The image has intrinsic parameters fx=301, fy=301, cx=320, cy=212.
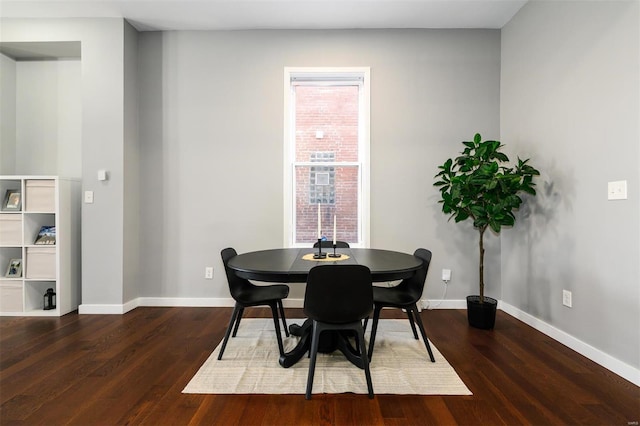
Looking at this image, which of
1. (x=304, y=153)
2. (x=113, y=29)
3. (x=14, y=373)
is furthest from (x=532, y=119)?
(x=14, y=373)

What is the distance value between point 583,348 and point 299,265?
2.29 metres

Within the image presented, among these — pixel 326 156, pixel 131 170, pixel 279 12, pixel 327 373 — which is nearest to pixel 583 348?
pixel 327 373

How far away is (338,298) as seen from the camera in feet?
5.71

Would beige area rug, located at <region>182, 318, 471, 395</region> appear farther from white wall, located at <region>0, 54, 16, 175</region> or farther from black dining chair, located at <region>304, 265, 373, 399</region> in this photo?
white wall, located at <region>0, 54, 16, 175</region>

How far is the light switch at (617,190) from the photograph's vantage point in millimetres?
2025

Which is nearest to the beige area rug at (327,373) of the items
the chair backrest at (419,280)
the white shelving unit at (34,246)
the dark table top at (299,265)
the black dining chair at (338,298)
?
the black dining chair at (338,298)

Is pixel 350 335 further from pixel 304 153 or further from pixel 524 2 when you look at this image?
pixel 524 2

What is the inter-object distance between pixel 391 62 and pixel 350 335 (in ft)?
9.57

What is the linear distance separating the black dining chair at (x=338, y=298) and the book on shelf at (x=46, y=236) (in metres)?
3.09

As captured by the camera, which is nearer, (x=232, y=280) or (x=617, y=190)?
(x=617, y=190)

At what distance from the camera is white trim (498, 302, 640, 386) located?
198 cm

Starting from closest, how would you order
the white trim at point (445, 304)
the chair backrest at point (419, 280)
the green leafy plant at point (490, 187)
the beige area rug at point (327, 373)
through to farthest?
the beige area rug at point (327, 373) → the chair backrest at point (419, 280) → the green leafy plant at point (490, 187) → the white trim at point (445, 304)

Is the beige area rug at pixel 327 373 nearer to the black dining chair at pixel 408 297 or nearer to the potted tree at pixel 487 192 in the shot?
the black dining chair at pixel 408 297

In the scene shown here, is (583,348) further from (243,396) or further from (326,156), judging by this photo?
(326,156)
